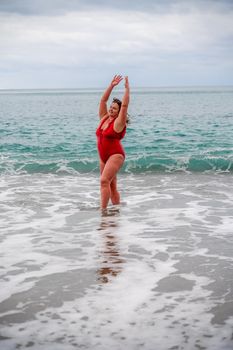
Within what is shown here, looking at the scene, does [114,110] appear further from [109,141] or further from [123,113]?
[109,141]

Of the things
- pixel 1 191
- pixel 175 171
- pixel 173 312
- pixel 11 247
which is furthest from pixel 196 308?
pixel 175 171

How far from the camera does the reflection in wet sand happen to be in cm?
542

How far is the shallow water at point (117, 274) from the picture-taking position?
4.00 metres

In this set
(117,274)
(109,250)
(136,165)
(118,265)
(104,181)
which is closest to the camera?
(117,274)

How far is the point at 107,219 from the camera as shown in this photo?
832 cm

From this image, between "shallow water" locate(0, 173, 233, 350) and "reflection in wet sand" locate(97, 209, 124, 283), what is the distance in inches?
0.5

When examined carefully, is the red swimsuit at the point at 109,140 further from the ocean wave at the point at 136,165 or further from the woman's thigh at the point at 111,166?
the ocean wave at the point at 136,165

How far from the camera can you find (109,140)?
895cm

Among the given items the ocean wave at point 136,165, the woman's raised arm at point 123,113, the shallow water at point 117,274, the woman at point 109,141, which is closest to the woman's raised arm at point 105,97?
the woman at point 109,141

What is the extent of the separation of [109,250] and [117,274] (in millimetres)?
972

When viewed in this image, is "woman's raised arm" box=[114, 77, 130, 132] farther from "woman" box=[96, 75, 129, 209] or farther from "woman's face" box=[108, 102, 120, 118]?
"woman's face" box=[108, 102, 120, 118]

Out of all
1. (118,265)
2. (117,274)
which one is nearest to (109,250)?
(118,265)

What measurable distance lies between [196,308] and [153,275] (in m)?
0.98

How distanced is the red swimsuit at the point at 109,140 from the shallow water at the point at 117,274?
1010 millimetres
